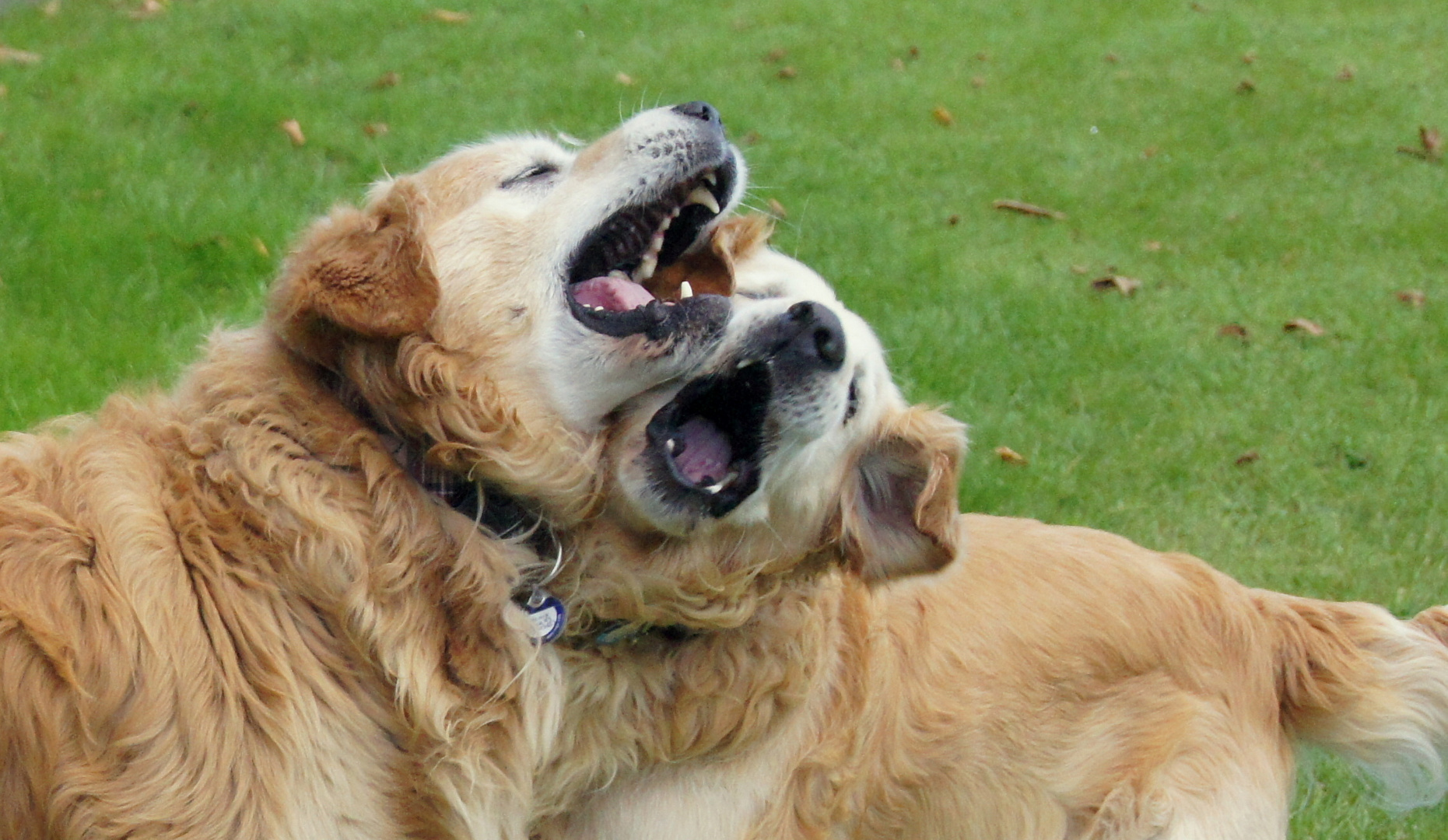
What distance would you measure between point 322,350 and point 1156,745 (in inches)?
96.7

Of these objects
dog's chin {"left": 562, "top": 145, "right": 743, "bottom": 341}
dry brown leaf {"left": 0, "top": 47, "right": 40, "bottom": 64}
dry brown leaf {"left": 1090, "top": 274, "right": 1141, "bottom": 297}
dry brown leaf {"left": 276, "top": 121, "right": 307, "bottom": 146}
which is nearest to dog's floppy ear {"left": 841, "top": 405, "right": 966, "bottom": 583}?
dog's chin {"left": 562, "top": 145, "right": 743, "bottom": 341}

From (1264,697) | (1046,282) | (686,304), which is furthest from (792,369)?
(1046,282)

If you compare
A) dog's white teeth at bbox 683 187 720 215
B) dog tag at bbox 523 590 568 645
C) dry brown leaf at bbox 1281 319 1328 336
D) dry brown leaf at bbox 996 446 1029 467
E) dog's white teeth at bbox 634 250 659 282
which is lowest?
dry brown leaf at bbox 1281 319 1328 336

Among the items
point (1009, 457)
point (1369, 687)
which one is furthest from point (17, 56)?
point (1369, 687)

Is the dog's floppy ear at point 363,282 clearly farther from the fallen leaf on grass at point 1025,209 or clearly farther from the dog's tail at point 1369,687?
the fallen leaf on grass at point 1025,209

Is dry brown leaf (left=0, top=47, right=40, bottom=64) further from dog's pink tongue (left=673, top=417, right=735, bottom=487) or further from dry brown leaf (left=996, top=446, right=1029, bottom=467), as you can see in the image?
dog's pink tongue (left=673, top=417, right=735, bottom=487)

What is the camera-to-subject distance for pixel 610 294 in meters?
3.37

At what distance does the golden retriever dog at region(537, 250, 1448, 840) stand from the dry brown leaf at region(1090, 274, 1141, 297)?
3.91 meters

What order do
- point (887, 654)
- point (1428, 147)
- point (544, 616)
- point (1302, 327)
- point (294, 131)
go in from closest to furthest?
point (544, 616), point (887, 654), point (294, 131), point (1302, 327), point (1428, 147)

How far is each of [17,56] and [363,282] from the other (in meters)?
6.44

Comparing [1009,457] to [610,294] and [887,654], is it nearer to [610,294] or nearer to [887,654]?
[887,654]

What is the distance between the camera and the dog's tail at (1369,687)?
3.88 meters

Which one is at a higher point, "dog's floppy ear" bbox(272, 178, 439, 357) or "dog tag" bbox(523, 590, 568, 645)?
"dog's floppy ear" bbox(272, 178, 439, 357)

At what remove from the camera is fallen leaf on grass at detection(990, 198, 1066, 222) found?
28.5 ft
